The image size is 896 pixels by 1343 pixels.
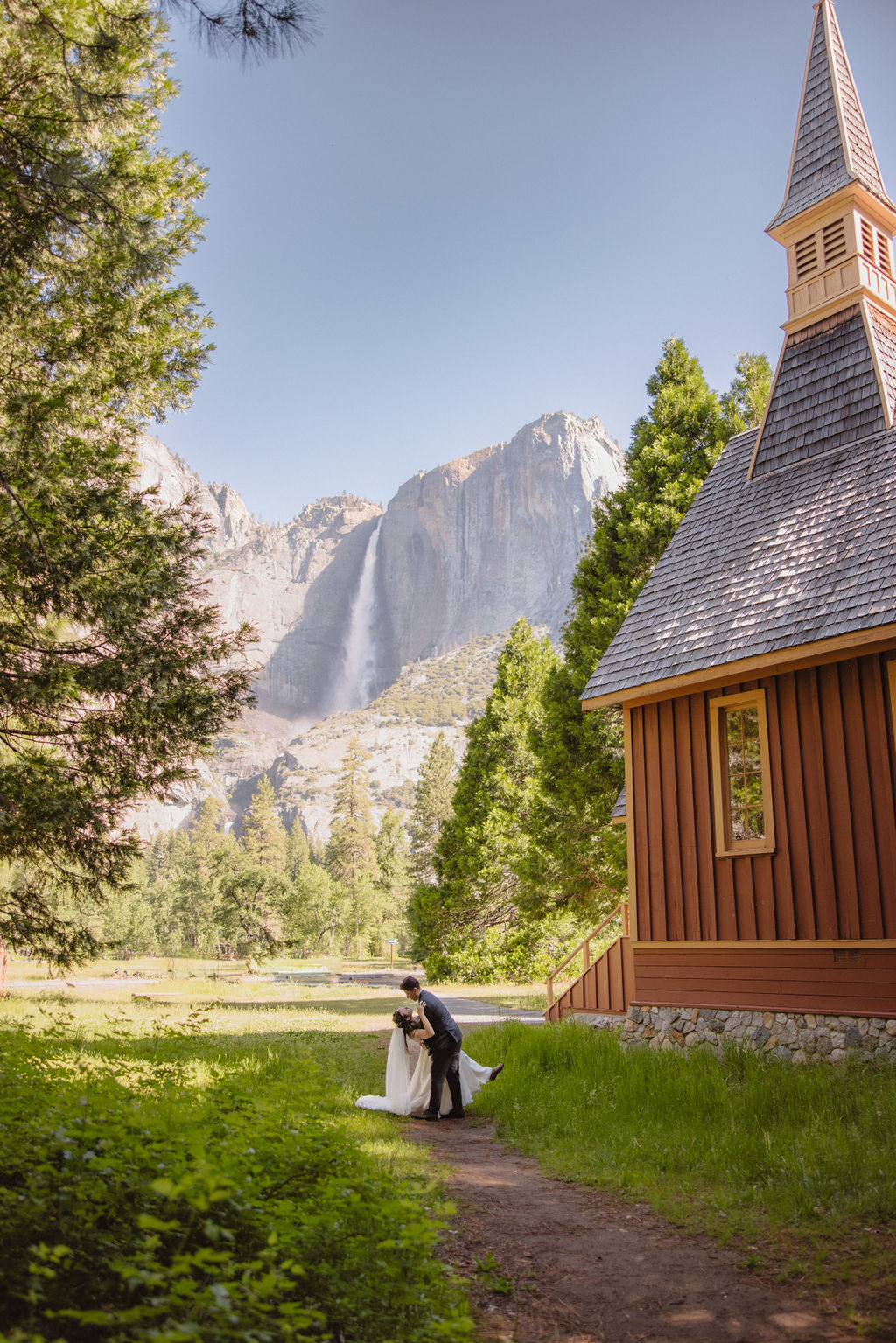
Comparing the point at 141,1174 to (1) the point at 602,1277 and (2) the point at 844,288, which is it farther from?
(2) the point at 844,288

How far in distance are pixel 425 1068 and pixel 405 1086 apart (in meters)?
0.25

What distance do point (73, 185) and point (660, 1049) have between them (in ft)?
31.1

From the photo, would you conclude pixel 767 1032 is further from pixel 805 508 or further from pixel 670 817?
pixel 805 508

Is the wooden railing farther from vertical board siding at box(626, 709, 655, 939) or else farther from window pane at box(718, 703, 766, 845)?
window pane at box(718, 703, 766, 845)

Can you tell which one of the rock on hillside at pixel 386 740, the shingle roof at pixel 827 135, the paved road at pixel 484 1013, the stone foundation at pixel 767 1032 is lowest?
the paved road at pixel 484 1013

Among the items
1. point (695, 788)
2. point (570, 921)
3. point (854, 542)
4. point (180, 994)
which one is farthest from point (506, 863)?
point (854, 542)

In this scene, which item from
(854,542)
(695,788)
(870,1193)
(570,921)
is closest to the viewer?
(870,1193)

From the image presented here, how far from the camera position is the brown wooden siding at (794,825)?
8.35 meters

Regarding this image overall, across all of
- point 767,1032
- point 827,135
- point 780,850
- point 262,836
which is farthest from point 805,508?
point 262,836

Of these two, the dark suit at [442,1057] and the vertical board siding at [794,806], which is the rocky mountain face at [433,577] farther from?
the dark suit at [442,1057]

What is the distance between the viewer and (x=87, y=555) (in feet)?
26.1

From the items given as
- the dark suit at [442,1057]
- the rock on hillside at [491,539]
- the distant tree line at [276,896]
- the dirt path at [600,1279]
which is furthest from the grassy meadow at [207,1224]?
the rock on hillside at [491,539]

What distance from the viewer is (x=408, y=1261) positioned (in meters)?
3.61

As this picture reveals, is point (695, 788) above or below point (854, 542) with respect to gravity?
below
